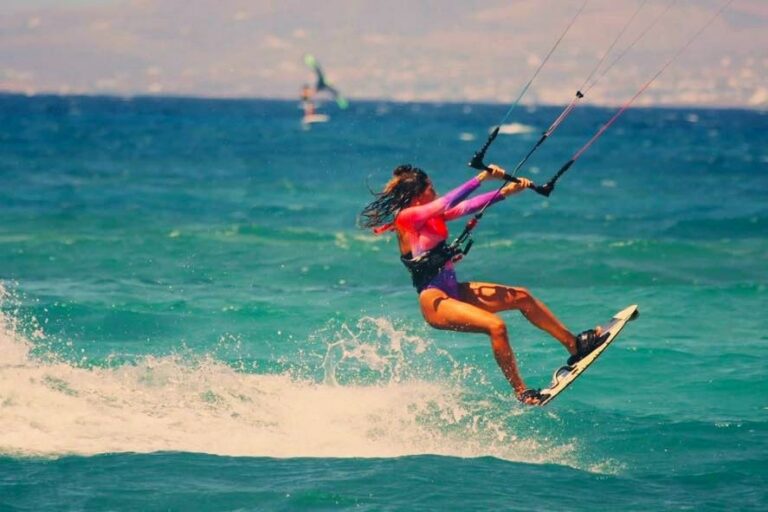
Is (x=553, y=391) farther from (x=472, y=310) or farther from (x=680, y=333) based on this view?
(x=680, y=333)

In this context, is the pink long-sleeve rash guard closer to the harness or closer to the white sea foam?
the harness

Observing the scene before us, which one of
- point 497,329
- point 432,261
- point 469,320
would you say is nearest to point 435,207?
point 432,261

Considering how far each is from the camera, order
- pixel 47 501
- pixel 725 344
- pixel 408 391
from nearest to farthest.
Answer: pixel 47 501 → pixel 408 391 → pixel 725 344

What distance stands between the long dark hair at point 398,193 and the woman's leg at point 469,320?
2.10 feet

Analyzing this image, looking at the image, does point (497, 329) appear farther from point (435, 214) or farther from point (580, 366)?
point (435, 214)

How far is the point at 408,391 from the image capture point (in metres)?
11.2

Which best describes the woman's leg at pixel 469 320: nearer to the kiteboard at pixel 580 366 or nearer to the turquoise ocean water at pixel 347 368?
the kiteboard at pixel 580 366

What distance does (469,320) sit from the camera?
29.6ft

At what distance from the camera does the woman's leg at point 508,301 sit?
9.22 m

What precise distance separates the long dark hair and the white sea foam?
1.77 metres

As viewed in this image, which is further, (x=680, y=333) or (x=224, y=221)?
(x=224, y=221)

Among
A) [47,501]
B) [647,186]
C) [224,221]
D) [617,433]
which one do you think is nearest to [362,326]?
[617,433]

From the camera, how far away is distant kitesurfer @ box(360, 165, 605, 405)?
8992 mm

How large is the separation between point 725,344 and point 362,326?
Result: 172 inches
